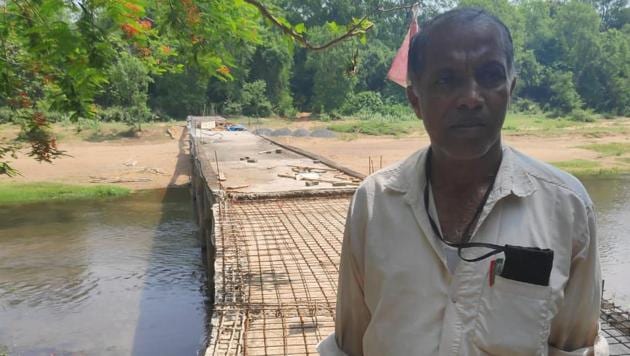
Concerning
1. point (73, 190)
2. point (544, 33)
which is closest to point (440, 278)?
point (73, 190)

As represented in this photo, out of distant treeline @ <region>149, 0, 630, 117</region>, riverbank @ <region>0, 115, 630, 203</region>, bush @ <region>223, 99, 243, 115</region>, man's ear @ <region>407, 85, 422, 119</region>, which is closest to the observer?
man's ear @ <region>407, 85, 422, 119</region>

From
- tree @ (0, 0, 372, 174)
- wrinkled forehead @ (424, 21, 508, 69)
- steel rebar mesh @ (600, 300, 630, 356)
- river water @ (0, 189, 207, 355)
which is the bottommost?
river water @ (0, 189, 207, 355)

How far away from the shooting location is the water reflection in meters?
8.29

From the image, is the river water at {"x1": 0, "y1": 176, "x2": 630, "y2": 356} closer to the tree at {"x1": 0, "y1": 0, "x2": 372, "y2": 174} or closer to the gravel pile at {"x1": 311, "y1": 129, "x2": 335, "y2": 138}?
the tree at {"x1": 0, "y1": 0, "x2": 372, "y2": 174}

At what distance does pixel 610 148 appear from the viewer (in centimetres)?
2452

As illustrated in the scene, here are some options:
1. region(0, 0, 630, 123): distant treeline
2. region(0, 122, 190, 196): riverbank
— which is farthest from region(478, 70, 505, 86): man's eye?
region(0, 122, 190, 196): riverbank

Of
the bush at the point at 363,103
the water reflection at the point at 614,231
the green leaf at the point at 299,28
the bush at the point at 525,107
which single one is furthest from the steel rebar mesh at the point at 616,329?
the bush at the point at 525,107

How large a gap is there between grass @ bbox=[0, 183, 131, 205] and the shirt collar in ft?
51.8

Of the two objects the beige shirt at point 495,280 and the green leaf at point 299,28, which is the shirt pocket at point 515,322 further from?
the green leaf at point 299,28

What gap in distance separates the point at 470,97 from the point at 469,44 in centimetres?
12

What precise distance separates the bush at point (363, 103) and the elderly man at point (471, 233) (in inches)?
1485

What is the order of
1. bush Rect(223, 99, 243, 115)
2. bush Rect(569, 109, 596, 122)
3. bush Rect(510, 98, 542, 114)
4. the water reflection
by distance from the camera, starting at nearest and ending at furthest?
the water reflection < bush Rect(223, 99, 243, 115) < bush Rect(569, 109, 596, 122) < bush Rect(510, 98, 542, 114)

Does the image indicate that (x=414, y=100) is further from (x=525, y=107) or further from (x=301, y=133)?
(x=525, y=107)

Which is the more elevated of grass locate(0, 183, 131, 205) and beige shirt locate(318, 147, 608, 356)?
beige shirt locate(318, 147, 608, 356)
